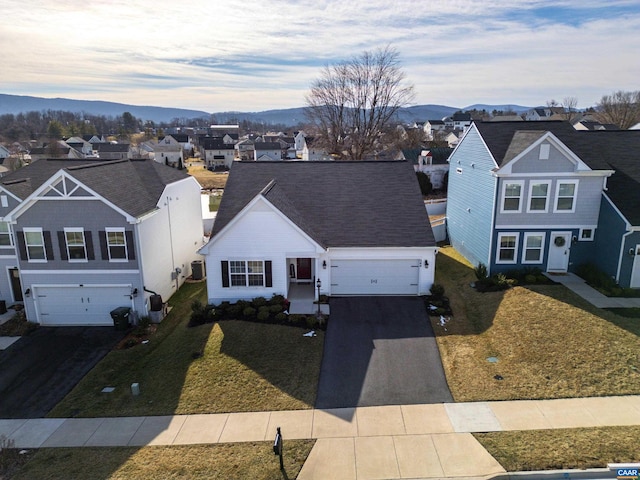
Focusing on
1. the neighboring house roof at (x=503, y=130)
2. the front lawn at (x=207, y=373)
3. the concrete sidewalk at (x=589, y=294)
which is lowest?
the front lawn at (x=207, y=373)

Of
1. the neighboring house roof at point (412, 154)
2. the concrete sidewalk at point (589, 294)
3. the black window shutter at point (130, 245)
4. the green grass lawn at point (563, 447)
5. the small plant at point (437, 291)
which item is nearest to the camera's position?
the green grass lawn at point (563, 447)

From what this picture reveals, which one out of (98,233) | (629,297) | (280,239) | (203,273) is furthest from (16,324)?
(629,297)

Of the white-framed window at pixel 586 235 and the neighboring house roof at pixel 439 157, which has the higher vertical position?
the neighboring house roof at pixel 439 157

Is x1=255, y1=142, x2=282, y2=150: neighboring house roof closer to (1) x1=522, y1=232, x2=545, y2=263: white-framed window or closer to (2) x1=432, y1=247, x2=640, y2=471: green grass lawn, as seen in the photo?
(1) x1=522, y1=232, x2=545, y2=263: white-framed window

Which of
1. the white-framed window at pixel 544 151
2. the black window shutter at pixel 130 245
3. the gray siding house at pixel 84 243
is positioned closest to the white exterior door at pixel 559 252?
the white-framed window at pixel 544 151

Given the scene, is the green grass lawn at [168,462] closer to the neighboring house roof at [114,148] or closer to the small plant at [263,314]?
the small plant at [263,314]

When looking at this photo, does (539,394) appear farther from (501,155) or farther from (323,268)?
(501,155)

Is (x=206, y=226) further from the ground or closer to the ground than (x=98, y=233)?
closer to the ground
